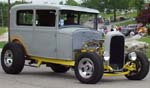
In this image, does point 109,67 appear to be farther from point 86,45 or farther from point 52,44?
point 52,44

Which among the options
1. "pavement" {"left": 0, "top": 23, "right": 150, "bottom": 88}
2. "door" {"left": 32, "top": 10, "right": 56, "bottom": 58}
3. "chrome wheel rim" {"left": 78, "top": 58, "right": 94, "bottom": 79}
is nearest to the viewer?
"pavement" {"left": 0, "top": 23, "right": 150, "bottom": 88}

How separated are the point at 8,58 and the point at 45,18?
1.71m

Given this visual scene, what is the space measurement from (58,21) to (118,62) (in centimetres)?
196

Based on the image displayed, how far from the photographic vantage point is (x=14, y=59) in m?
14.1

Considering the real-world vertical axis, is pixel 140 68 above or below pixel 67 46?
below

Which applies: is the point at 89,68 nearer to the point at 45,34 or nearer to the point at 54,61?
the point at 54,61

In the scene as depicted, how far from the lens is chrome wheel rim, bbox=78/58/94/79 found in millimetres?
12172

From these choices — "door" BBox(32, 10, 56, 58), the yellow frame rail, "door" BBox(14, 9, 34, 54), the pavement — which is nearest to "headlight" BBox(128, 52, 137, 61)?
the pavement

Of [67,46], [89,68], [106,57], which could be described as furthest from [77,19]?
[89,68]

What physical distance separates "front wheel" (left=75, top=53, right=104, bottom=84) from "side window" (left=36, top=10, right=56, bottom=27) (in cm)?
169

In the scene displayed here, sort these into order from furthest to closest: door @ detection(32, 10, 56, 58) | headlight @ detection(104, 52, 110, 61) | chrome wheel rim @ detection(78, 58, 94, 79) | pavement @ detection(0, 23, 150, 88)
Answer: door @ detection(32, 10, 56, 58), headlight @ detection(104, 52, 110, 61), chrome wheel rim @ detection(78, 58, 94, 79), pavement @ detection(0, 23, 150, 88)

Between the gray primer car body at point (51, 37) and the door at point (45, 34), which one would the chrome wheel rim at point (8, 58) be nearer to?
the gray primer car body at point (51, 37)

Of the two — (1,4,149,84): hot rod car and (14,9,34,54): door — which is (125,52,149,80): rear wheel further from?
(14,9,34,54): door

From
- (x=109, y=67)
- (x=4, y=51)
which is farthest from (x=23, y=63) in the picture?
(x=109, y=67)
